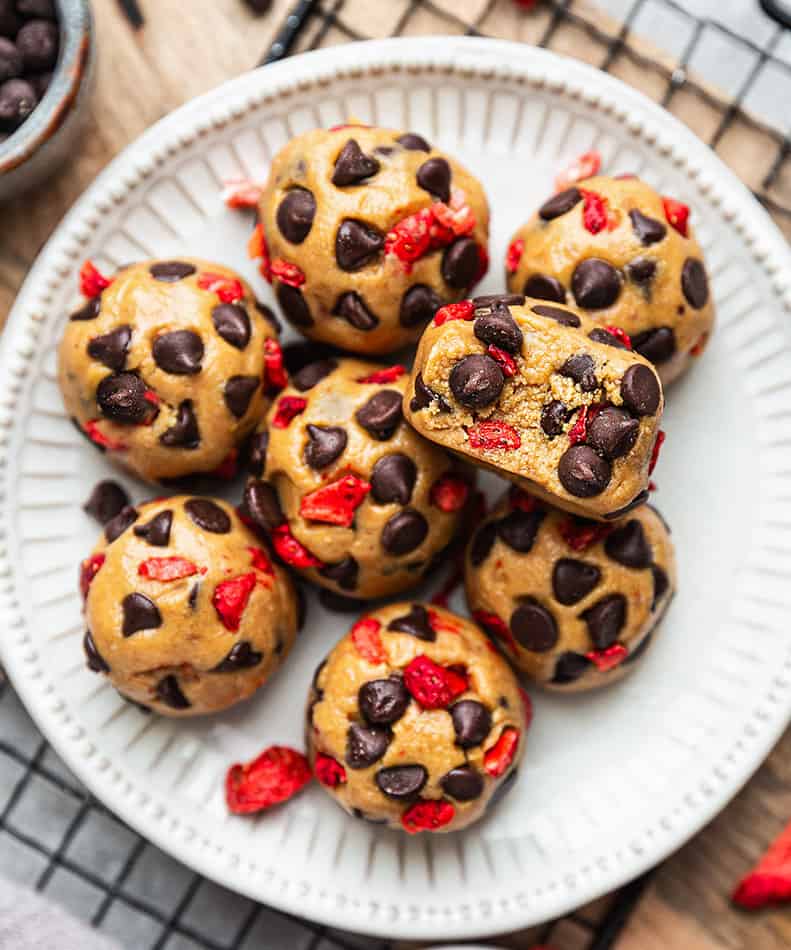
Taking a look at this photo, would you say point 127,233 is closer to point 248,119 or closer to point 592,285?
point 248,119

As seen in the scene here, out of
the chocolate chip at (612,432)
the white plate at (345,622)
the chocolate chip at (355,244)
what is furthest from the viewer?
the white plate at (345,622)

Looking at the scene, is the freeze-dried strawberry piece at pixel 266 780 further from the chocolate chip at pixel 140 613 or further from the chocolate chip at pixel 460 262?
the chocolate chip at pixel 460 262

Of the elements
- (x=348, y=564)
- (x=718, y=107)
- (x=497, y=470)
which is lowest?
(x=348, y=564)

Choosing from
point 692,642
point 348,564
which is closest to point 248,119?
point 348,564

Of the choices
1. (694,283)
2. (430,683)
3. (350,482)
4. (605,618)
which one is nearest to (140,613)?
(350,482)

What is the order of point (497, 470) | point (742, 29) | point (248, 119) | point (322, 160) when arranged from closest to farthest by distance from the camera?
point (497, 470), point (322, 160), point (248, 119), point (742, 29)

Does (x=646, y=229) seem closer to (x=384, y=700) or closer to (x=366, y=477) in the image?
(x=366, y=477)

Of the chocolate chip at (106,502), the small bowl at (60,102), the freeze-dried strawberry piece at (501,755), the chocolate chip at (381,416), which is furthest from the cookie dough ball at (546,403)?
the small bowl at (60,102)
